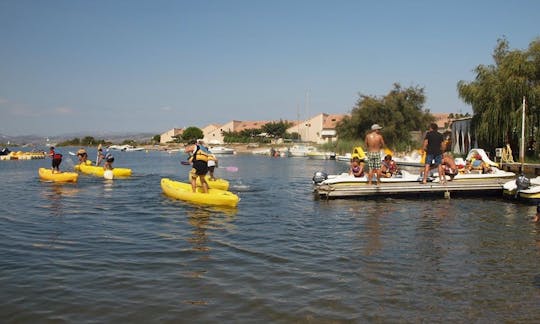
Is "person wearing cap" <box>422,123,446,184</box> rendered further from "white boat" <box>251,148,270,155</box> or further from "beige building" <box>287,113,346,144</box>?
"beige building" <box>287,113,346,144</box>

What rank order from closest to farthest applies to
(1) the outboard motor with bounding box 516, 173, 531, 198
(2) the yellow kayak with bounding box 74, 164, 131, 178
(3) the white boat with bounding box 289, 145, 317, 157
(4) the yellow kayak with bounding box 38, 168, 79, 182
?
(1) the outboard motor with bounding box 516, 173, 531, 198 → (4) the yellow kayak with bounding box 38, 168, 79, 182 → (2) the yellow kayak with bounding box 74, 164, 131, 178 → (3) the white boat with bounding box 289, 145, 317, 157

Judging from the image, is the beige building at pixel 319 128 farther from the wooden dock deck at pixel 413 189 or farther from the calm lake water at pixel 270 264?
the calm lake water at pixel 270 264

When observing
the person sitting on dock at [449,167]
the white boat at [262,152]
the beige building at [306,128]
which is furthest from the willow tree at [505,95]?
the beige building at [306,128]

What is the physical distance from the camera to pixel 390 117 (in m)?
61.9

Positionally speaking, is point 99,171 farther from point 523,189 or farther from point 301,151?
point 301,151

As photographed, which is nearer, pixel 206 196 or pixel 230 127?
pixel 206 196

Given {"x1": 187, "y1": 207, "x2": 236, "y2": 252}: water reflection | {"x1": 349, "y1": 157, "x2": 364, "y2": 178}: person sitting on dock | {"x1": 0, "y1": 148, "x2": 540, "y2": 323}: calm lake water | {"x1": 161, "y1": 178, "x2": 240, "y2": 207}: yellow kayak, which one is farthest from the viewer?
{"x1": 349, "y1": 157, "x2": 364, "y2": 178}: person sitting on dock

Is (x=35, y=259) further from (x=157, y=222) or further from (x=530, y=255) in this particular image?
(x=530, y=255)

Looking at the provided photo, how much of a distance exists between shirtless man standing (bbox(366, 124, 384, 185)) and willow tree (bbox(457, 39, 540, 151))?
14465 mm

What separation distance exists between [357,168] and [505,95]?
14.4 metres

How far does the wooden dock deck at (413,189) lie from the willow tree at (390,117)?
1722 inches

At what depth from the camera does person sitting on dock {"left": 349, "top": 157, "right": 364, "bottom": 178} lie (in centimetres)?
1731

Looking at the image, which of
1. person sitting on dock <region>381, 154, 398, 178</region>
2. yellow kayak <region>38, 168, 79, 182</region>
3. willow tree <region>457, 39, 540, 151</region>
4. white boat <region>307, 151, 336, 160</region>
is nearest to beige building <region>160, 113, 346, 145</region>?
white boat <region>307, 151, 336, 160</region>

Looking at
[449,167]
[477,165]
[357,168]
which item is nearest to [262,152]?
[477,165]
